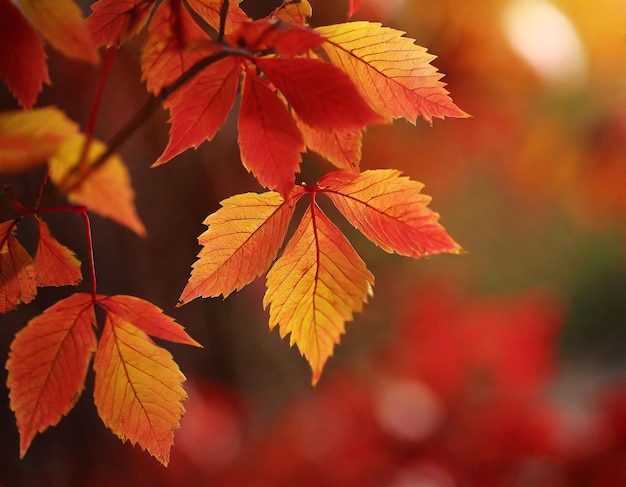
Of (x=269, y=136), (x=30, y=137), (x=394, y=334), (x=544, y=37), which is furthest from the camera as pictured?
(x=394, y=334)

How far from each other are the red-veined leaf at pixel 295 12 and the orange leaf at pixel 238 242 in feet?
0.43

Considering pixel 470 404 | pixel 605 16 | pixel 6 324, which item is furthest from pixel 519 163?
pixel 6 324

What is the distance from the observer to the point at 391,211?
1.38 ft

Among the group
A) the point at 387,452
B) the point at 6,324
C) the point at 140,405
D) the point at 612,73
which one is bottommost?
the point at 387,452

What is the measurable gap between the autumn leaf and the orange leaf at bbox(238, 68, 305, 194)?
136mm

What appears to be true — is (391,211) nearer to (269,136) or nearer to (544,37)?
(269,136)

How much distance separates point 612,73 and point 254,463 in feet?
6.26

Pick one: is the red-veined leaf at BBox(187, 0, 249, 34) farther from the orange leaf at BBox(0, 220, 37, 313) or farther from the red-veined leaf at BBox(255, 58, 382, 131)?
the orange leaf at BBox(0, 220, 37, 313)

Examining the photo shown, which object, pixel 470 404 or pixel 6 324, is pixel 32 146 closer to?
pixel 6 324

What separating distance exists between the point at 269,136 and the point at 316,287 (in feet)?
0.43

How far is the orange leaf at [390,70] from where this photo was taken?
0.39m

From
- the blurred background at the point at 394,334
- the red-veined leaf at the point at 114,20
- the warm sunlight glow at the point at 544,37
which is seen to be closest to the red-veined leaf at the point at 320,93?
the red-veined leaf at the point at 114,20

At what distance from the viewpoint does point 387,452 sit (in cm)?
155

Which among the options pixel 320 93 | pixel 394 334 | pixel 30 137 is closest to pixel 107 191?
pixel 30 137
